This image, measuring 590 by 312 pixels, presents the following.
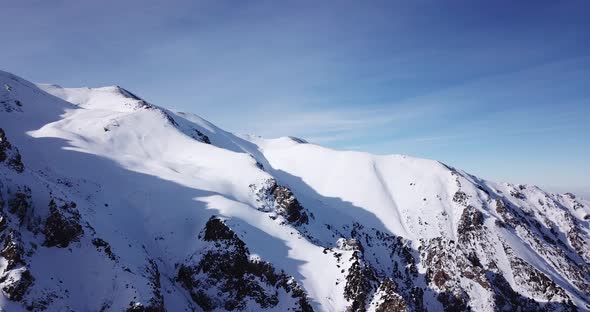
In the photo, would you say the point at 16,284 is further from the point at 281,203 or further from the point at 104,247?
the point at 281,203

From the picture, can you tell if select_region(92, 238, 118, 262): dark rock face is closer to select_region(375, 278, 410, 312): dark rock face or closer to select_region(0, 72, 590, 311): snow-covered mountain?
select_region(0, 72, 590, 311): snow-covered mountain

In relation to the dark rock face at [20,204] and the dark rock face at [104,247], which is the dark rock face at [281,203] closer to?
the dark rock face at [104,247]

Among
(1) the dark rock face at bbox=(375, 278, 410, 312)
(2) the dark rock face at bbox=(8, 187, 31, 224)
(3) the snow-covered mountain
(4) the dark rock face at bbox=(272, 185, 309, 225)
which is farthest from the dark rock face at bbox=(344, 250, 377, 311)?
(2) the dark rock face at bbox=(8, 187, 31, 224)

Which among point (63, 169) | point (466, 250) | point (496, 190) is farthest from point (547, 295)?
point (63, 169)

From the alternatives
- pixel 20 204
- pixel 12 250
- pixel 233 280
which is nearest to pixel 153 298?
pixel 233 280

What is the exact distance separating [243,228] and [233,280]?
282 inches

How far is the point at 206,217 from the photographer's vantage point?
47.7 m

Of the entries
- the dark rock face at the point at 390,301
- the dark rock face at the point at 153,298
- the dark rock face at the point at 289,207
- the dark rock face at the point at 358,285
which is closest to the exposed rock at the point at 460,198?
the dark rock face at the point at 289,207

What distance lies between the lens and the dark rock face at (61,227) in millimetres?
32719

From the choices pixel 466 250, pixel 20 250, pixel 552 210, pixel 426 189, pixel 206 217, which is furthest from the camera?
pixel 552 210

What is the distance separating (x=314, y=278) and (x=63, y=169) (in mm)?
38700

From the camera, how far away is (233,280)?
42.0 m

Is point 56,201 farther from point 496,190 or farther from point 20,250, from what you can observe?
point 496,190

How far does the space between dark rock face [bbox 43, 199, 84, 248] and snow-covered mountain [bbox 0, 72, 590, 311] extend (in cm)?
11
